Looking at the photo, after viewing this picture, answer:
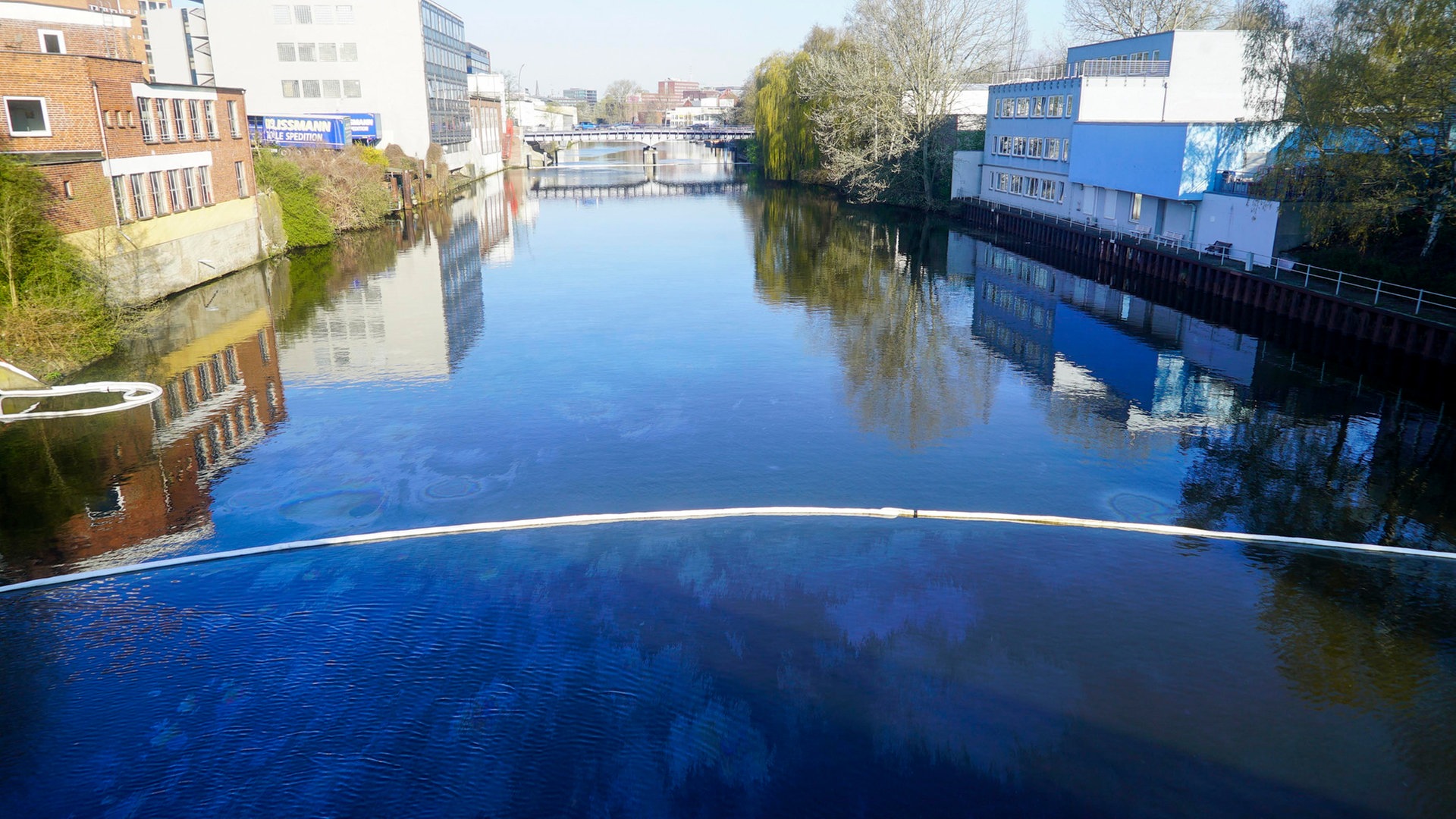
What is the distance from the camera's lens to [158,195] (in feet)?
105

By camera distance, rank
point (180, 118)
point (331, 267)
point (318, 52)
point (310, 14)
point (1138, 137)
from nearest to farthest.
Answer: point (180, 118)
point (1138, 137)
point (331, 267)
point (310, 14)
point (318, 52)

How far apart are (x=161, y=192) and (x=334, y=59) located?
42000 millimetres

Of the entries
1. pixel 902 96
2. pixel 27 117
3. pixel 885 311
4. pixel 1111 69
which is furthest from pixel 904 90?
pixel 27 117


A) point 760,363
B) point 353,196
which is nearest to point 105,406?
point 760,363

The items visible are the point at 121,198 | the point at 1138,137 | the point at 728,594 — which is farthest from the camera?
the point at 1138,137

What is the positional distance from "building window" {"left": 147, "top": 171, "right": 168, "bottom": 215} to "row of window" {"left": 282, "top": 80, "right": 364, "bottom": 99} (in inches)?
1617

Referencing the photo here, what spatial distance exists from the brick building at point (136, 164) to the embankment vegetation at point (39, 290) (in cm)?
161

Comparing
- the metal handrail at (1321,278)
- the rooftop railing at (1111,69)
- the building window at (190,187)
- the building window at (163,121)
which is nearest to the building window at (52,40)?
the building window at (190,187)

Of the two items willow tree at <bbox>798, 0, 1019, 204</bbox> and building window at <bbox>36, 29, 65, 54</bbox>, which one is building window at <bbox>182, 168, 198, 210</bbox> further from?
willow tree at <bbox>798, 0, 1019, 204</bbox>

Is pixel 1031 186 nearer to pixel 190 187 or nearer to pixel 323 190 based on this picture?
pixel 323 190

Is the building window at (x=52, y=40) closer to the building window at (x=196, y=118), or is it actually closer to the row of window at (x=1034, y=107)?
the building window at (x=196, y=118)

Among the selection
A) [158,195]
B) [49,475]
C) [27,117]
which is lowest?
[49,475]

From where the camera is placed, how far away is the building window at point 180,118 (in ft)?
112

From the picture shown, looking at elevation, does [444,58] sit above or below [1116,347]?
above
